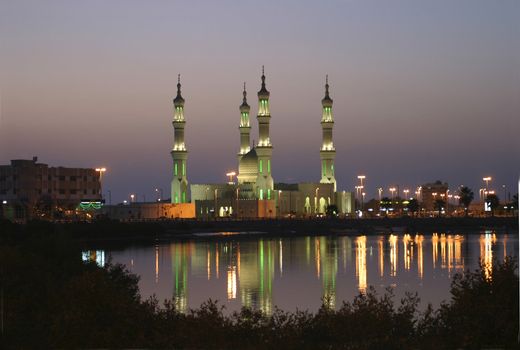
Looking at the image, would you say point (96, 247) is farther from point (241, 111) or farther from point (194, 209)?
point (241, 111)

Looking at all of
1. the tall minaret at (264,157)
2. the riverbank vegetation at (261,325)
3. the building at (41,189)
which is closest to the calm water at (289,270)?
the riverbank vegetation at (261,325)

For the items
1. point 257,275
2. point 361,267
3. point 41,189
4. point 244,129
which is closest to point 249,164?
point 244,129

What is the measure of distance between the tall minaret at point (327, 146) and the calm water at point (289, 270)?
43655 mm

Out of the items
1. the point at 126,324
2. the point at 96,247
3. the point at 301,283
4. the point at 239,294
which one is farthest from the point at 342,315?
the point at 96,247

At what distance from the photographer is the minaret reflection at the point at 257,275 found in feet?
124

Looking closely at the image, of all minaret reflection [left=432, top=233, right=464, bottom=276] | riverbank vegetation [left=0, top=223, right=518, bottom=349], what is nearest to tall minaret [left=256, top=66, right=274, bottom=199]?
minaret reflection [left=432, top=233, right=464, bottom=276]

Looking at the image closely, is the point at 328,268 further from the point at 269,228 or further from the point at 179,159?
the point at 179,159

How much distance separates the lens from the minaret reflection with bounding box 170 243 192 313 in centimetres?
3711

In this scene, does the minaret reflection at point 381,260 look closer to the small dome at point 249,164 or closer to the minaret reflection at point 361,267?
the minaret reflection at point 361,267

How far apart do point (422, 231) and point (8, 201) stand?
54.4m

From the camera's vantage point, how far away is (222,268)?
55.8 meters

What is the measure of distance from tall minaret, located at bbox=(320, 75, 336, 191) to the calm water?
4366 cm

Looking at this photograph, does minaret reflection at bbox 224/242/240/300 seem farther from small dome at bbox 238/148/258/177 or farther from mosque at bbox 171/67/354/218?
small dome at bbox 238/148/258/177

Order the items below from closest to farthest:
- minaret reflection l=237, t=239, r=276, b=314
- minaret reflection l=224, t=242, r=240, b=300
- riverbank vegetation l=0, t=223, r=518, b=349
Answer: riverbank vegetation l=0, t=223, r=518, b=349 → minaret reflection l=237, t=239, r=276, b=314 → minaret reflection l=224, t=242, r=240, b=300
